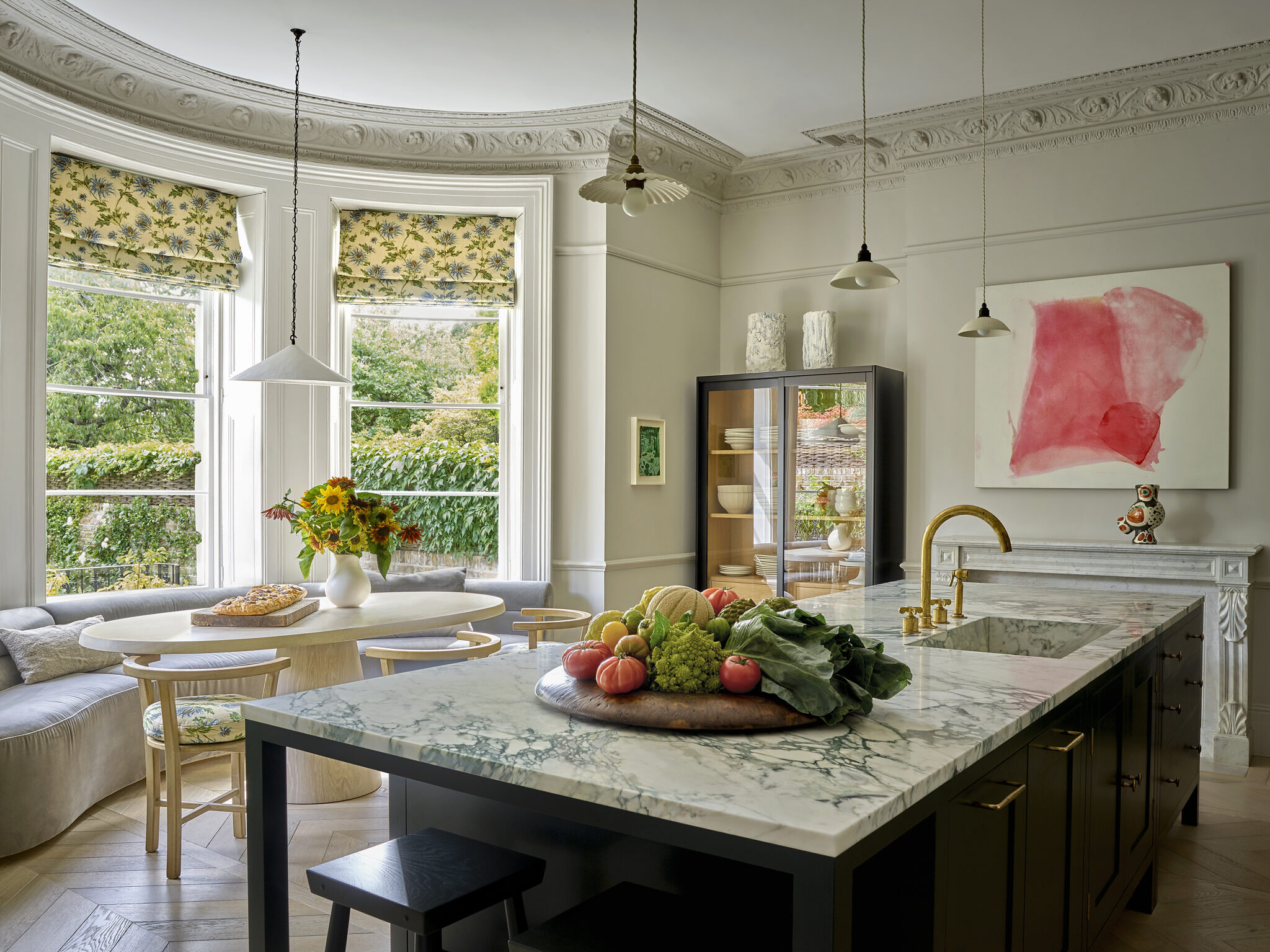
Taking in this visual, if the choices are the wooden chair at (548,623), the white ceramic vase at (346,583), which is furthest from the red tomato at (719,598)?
the white ceramic vase at (346,583)

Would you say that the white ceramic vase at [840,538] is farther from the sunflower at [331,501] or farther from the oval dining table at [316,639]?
the sunflower at [331,501]

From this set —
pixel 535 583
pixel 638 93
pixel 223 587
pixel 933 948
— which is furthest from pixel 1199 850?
pixel 223 587

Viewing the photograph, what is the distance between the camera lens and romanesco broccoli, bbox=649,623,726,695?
1.70 meters

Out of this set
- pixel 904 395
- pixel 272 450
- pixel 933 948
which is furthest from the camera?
pixel 904 395

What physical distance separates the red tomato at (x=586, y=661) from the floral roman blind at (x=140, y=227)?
3.89 m

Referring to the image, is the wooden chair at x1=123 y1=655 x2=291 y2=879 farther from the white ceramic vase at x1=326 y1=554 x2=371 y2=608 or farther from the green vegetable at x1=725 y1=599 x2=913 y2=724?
the green vegetable at x1=725 y1=599 x2=913 y2=724

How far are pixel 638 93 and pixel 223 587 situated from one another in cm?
321

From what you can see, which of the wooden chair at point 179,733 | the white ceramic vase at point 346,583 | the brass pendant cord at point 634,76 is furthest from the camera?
the white ceramic vase at point 346,583

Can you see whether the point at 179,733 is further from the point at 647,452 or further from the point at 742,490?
the point at 742,490

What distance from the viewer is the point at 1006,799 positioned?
168cm

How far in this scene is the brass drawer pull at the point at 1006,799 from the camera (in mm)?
1618

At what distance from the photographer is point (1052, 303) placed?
16.5ft

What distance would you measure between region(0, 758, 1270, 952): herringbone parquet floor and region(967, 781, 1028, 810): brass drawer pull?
4.66 feet

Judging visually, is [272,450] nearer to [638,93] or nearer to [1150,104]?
[638,93]
